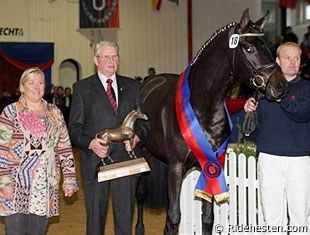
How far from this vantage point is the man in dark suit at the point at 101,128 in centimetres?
406

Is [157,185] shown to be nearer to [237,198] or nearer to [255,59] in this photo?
[237,198]

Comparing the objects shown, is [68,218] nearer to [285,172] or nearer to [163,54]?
[285,172]

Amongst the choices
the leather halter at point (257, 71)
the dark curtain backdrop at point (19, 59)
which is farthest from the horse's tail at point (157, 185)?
the dark curtain backdrop at point (19, 59)

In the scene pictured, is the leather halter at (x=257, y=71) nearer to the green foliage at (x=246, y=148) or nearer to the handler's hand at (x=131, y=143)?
the handler's hand at (x=131, y=143)

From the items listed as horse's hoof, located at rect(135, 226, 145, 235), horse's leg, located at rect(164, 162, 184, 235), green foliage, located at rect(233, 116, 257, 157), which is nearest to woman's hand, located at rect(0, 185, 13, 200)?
horse's leg, located at rect(164, 162, 184, 235)

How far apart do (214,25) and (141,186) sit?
16943mm

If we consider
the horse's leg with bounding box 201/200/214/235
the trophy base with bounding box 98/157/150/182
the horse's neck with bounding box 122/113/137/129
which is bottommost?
the horse's leg with bounding box 201/200/214/235

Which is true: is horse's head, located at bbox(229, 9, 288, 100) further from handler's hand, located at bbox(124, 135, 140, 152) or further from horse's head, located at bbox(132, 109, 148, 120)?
handler's hand, located at bbox(124, 135, 140, 152)

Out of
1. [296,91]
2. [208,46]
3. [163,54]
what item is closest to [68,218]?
[208,46]

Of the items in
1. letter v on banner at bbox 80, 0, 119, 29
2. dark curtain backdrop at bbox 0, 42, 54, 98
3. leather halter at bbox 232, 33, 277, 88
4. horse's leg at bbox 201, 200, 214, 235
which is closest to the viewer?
leather halter at bbox 232, 33, 277, 88

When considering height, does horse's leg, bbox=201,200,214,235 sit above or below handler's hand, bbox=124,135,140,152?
below

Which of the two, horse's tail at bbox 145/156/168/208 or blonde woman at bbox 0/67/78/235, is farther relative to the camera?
horse's tail at bbox 145/156/168/208

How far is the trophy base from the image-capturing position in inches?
156

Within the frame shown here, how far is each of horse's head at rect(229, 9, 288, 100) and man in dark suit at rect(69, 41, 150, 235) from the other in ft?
2.53
